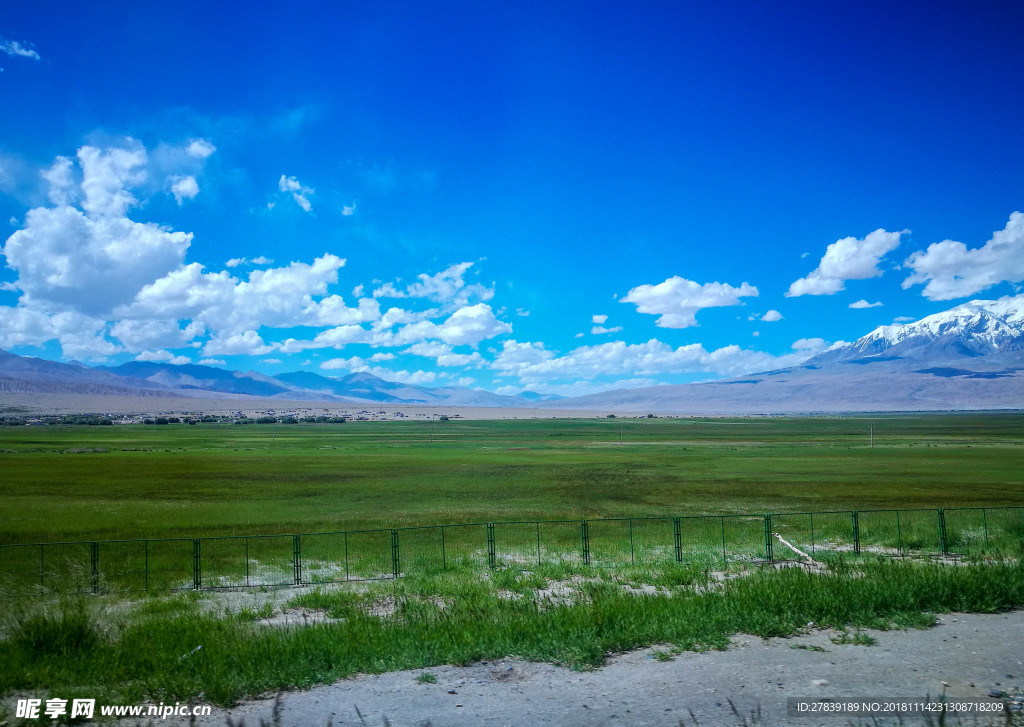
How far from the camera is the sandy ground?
31.6 feet

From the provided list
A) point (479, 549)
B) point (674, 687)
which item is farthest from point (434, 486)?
point (674, 687)

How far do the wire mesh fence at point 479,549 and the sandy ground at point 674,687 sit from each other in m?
13.7

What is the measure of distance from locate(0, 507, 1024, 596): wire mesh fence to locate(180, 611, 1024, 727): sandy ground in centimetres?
1369

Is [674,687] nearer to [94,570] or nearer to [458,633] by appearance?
[458,633]

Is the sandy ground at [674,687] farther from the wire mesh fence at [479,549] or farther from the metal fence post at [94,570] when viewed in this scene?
the metal fence post at [94,570]

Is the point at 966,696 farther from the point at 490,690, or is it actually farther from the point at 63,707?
the point at 63,707

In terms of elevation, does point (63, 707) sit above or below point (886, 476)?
above

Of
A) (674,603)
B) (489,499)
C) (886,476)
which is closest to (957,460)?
(886,476)

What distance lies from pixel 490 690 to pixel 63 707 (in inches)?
245

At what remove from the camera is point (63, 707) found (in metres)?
9.68

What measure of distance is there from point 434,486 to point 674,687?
178 ft

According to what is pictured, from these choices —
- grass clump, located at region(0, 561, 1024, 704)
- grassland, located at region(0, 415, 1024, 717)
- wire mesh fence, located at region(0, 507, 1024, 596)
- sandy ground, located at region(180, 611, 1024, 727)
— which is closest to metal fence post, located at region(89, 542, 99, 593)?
wire mesh fence, located at region(0, 507, 1024, 596)

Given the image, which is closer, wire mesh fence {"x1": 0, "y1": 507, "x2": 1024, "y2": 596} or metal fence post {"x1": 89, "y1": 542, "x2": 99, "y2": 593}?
metal fence post {"x1": 89, "y1": 542, "x2": 99, "y2": 593}

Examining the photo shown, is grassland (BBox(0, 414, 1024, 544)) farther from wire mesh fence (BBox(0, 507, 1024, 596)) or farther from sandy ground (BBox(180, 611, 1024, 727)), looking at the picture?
sandy ground (BBox(180, 611, 1024, 727))
